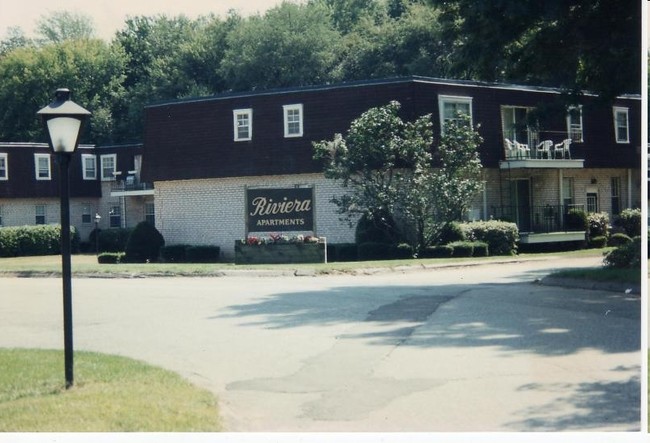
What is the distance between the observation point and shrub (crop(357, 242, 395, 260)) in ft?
81.5

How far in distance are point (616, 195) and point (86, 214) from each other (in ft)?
49.5

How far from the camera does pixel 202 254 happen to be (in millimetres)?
29219

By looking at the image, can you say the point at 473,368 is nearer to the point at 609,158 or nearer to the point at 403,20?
the point at 609,158

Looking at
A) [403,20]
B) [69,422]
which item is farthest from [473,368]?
[403,20]

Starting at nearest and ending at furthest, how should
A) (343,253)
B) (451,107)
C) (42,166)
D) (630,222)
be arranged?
(630,222) → (42,166) → (343,253) → (451,107)

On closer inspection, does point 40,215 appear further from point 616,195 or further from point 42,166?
point 616,195

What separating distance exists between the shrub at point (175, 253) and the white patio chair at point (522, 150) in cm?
1480

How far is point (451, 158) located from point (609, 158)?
11.2 meters

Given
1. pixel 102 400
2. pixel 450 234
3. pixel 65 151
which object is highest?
pixel 65 151

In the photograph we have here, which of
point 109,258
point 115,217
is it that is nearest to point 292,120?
point 115,217

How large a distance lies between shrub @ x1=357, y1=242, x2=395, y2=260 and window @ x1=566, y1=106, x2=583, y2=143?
940 cm

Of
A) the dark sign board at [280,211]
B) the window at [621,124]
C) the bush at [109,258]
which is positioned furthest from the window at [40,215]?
the window at [621,124]

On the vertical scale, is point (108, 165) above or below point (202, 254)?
above

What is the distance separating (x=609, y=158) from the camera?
13.5 meters
